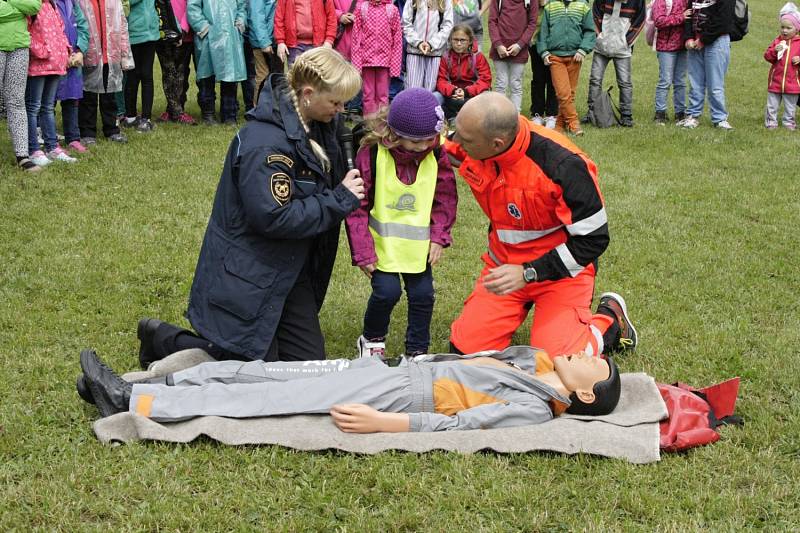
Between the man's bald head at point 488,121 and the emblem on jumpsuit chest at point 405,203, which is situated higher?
the man's bald head at point 488,121

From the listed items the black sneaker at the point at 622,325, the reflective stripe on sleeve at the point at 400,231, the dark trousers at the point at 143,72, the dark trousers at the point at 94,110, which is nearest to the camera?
the reflective stripe on sleeve at the point at 400,231

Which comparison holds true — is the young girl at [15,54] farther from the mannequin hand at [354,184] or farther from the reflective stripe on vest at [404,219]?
the mannequin hand at [354,184]

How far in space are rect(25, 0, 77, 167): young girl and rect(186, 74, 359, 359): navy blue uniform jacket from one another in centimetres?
502

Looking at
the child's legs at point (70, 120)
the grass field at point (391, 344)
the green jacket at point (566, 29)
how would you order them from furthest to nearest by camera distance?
the green jacket at point (566, 29) < the child's legs at point (70, 120) < the grass field at point (391, 344)

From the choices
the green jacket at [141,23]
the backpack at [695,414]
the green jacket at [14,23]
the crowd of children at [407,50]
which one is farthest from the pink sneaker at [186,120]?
the backpack at [695,414]

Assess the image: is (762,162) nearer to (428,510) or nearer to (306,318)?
(306,318)

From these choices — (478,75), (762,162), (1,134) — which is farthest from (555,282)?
(1,134)

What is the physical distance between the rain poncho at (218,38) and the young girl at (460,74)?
2.71 m

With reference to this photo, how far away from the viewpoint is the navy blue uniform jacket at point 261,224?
4.39 metres

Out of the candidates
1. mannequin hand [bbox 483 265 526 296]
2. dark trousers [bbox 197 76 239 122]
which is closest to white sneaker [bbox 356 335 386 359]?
mannequin hand [bbox 483 265 526 296]

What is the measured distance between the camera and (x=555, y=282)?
17.0 feet

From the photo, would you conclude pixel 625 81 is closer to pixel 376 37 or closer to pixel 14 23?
pixel 376 37

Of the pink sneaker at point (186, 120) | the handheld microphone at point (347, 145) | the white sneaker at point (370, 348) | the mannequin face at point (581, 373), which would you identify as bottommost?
the white sneaker at point (370, 348)

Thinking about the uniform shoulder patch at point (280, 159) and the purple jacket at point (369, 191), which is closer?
the uniform shoulder patch at point (280, 159)
